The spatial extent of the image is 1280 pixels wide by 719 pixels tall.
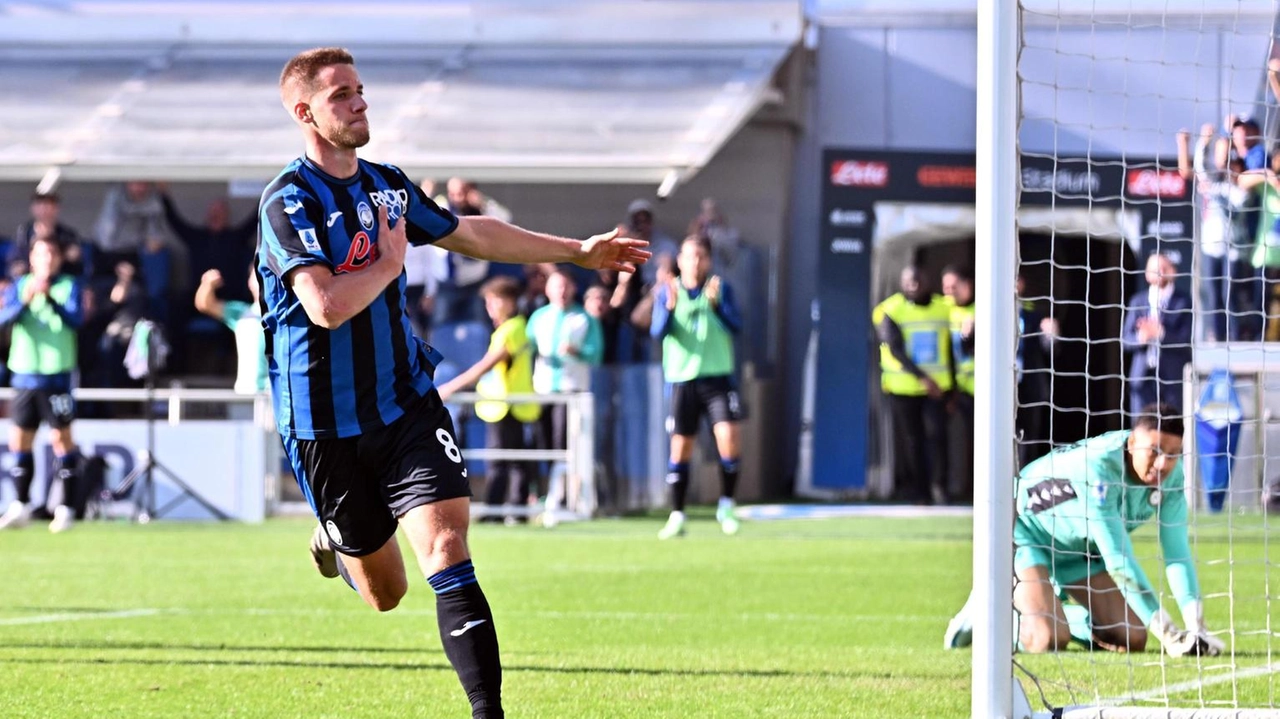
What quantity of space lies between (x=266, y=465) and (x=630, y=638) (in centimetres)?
876

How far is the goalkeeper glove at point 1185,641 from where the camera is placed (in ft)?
24.3

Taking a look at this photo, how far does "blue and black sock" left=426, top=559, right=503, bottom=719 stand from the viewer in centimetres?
488

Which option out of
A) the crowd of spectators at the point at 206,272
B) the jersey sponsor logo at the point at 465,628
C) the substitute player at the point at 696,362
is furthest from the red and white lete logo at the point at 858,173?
the jersey sponsor logo at the point at 465,628

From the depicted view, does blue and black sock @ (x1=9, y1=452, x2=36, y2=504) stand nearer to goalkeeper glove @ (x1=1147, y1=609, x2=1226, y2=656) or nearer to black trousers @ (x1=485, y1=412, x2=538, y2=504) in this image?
black trousers @ (x1=485, y1=412, x2=538, y2=504)

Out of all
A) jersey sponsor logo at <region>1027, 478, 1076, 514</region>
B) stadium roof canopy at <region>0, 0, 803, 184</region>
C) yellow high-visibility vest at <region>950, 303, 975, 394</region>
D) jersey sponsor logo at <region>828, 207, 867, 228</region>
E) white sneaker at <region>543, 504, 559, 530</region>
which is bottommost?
white sneaker at <region>543, 504, 559, 530</region>

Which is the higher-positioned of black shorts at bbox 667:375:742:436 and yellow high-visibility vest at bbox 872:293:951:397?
yellow high-visibility vest at bbox 872:293:951:397

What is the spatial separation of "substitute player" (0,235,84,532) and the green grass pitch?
1.87 metres

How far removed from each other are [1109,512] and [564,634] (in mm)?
2413

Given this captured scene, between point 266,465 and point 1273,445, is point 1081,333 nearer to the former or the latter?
point 1273,445

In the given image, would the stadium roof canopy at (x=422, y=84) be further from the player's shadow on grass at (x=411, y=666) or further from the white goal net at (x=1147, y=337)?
the player's shadow on grass at (x=411, y=666)

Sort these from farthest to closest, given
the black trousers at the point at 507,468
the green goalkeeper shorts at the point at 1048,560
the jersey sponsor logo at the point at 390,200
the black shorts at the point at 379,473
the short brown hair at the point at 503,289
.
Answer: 1. the black trousers at the point at 507,468
2. the short brown hair at the point at 503,289
3. the green goalkeeper shorts at the point at 1048,560
4. the jersey sponsor logo at the point at 390,200
5. the black shorts at the point at 379,473

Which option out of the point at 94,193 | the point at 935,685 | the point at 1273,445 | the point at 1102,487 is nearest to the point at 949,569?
the point at 1102,487

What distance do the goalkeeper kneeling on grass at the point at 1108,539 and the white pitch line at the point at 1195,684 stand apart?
0.54 meters

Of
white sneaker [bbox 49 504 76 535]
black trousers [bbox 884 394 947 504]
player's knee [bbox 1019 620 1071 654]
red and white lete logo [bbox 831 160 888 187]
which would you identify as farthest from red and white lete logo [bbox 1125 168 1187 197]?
player's knee [bbox 1019 620 1071 654]
